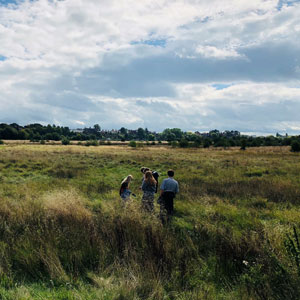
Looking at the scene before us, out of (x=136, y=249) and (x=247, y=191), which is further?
(x=247, y=191)

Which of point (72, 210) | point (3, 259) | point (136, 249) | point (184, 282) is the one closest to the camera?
point (184, 282)

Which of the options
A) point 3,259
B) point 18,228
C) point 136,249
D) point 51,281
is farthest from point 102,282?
point 18,228

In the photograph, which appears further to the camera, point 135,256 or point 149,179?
point 149,179

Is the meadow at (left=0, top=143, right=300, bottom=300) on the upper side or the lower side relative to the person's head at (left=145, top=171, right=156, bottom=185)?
lower

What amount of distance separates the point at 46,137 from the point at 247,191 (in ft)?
417

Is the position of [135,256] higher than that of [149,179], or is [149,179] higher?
[149,179]

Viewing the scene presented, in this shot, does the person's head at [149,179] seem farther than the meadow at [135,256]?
Yes

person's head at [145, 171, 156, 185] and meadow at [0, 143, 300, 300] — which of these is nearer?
meadow at [0, 143, 300, 300]

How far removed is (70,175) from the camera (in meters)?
15.8

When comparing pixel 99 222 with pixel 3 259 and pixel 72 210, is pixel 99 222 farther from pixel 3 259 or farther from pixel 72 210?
pixel 3 259

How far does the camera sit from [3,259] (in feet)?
14.0

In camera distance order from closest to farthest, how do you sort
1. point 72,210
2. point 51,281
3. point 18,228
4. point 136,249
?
point 51,281, point 136,249, point 18,228, point 72,210

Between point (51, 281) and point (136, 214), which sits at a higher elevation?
point (136, 214)

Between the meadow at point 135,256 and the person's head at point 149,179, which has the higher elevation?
the person's head at point 149,179
